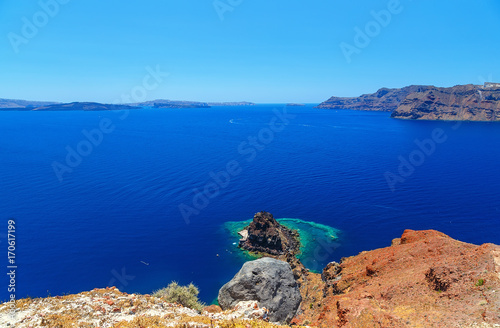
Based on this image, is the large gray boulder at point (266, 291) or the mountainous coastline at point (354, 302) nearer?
the mountainous coastline at point (354, 302)

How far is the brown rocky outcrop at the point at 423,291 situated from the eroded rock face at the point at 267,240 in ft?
81.3

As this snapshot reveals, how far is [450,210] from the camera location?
239ft

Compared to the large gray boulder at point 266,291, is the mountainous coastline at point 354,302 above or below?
above

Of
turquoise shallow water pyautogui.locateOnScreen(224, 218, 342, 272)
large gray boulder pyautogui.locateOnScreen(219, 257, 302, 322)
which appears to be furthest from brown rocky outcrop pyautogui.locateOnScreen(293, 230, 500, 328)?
turquoise shallow water pyautogui.locateOnScreen(224, 218, 342, 272)

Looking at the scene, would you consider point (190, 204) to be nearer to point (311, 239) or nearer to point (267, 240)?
point (267, 240)

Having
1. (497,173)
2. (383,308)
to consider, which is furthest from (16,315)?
(497,173)

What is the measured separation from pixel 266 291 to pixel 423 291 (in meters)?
14.4

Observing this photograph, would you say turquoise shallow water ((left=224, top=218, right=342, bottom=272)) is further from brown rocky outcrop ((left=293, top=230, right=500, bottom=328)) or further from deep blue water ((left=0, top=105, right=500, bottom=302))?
brown rocky outcrop ((left=293, top=230, right=500, bottom=328))

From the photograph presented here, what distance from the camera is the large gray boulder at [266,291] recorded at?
28422 millimetres

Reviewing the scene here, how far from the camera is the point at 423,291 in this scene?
70.9ft

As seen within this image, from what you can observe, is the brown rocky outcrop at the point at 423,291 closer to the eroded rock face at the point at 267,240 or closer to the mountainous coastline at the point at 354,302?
the mountainous coastline at the point at 354,302

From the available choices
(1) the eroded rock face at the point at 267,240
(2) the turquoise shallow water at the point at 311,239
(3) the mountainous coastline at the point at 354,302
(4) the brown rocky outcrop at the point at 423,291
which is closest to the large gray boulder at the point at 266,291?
(3) the mountainous coastline at the point at 354,302

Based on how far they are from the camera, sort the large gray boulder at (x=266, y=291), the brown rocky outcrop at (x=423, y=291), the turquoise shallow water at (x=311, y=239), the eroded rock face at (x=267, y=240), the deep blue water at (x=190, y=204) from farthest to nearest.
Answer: the eroded rock face at (x=267, y=240), the turquoise shallow water at (x=311, y=239), the deep blue water at (x=190, y=204), the large gray boulder at (x=266, y=291), the brown rocky outcrop at (x=423, y=291)

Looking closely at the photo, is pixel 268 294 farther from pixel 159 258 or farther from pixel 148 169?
pixel 148 169
